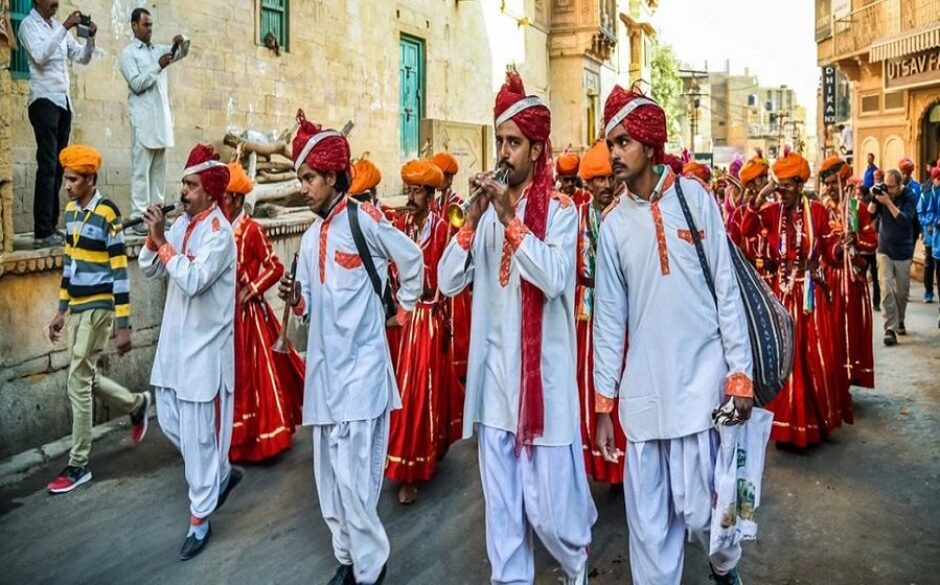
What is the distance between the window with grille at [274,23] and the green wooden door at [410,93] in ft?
13.7

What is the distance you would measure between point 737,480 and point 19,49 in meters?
7.47

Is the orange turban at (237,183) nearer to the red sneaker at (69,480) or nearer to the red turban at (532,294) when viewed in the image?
the red sneaker at (69,480)

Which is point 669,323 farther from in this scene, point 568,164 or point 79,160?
point 568,164

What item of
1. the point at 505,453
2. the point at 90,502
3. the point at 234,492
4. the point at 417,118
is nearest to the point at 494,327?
the point at 505,453

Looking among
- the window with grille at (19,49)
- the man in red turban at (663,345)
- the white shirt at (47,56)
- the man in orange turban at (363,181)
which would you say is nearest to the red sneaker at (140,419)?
the man in orange turban at (363,181)

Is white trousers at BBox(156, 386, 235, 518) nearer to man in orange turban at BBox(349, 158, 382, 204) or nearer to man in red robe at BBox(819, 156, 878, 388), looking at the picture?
man in orange turban at BBox(349, 158, 382, 204)

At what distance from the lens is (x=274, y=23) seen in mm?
11531

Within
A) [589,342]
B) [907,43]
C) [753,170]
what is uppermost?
[907,43]

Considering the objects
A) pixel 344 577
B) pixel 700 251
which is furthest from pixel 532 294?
pixel 344 577


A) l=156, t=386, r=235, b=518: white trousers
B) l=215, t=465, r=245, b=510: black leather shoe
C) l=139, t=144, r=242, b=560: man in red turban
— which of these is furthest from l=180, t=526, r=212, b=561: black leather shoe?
l=215, t=465, r=245, b=510: black leather shoe

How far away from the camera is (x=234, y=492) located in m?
5.40

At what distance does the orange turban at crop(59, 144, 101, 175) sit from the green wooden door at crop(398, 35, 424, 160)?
10.8 meters

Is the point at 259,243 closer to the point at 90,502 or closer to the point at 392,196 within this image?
the point at 90,502

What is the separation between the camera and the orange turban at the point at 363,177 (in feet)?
19.3
